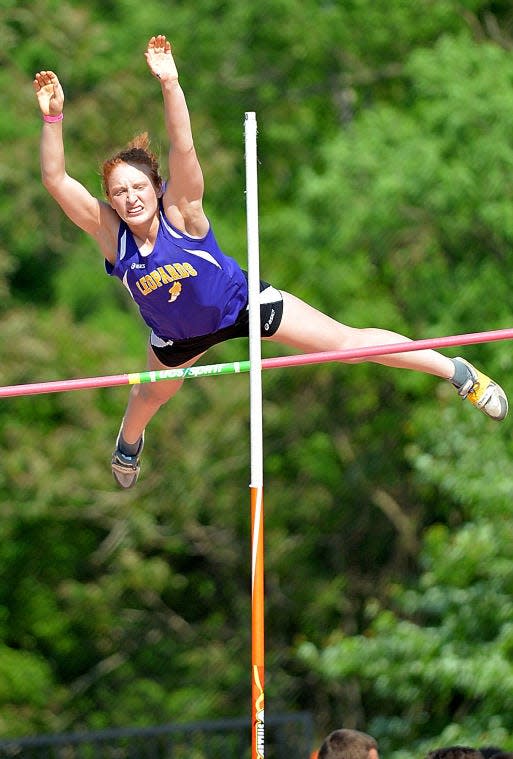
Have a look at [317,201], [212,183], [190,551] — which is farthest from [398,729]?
[212,183]

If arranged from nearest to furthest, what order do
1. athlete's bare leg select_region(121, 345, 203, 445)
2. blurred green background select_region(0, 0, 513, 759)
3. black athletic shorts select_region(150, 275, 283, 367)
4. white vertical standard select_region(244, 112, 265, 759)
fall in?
white vertical standard select_region(244, 112, 265, 759) → black athletic shorts select_region(150, 275, 283, 367) → athlete's bare leg select_region(121, 345, 203, 445) → blurred green background select_region(0, 0, 513, 759)

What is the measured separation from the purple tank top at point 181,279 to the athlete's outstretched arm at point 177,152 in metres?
0.05

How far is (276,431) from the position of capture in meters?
14.6

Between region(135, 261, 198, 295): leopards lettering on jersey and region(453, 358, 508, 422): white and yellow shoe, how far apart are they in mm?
1339

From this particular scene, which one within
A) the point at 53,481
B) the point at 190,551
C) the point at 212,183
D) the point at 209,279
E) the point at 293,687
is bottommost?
the point at 293,687

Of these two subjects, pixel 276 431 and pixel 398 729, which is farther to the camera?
pixel 276 431

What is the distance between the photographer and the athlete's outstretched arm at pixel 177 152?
5082mm

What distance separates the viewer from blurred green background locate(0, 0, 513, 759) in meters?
13.2

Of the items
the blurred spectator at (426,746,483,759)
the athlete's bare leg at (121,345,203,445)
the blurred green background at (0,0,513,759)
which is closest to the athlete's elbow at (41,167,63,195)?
the athlete's bare leg at (121,345,203,445)

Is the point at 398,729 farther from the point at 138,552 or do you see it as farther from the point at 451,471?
the point at 138,552

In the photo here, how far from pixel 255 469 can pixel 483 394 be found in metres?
1.50

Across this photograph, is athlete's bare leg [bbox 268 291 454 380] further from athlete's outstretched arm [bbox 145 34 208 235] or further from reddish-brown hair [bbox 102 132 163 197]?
reddish-brown hair [bbox 102 132 163 197]

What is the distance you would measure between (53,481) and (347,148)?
13.0ft

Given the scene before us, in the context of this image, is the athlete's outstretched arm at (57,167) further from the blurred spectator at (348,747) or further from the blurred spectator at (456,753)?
the blurred spectator at (456,753)
